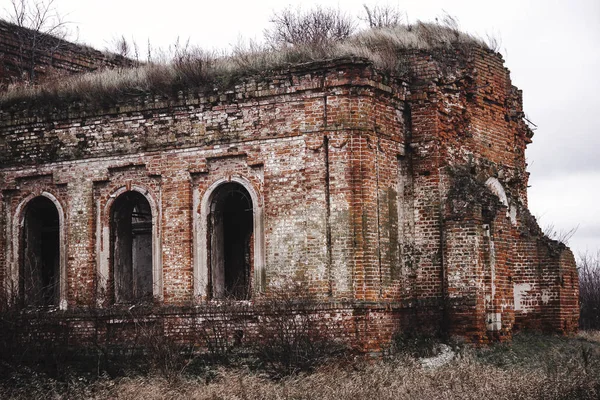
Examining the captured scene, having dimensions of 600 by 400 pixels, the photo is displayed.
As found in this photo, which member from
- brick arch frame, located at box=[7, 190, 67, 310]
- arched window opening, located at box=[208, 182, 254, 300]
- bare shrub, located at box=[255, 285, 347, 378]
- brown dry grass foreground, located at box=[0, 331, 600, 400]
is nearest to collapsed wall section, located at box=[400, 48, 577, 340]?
brown dry grass foreground, located at box=[0, 331, 600, 400]

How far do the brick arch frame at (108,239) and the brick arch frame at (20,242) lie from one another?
695 mm

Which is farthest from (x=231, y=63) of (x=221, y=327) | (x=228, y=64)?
(x=221, y=327)

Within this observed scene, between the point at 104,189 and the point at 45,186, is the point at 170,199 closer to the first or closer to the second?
the point at 104,189

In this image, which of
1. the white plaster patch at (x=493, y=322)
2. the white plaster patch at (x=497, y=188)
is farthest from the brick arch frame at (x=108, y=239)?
the white plaster patch at (x=497, y=188)

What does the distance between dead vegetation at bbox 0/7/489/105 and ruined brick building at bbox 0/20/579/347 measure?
0.55 ft

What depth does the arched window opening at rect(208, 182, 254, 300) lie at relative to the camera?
16.6 m

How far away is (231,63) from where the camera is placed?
55.3 feet

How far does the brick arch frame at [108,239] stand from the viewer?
55.3 ft

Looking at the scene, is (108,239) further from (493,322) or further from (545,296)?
(545,296)

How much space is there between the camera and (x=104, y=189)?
17.4m

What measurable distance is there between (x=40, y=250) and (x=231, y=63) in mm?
4976

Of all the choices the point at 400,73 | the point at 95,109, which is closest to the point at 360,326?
the point at 400,73

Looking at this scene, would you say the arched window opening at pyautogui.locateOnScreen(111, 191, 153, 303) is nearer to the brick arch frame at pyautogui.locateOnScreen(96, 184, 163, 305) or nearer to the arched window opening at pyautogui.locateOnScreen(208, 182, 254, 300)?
the brick arch frame at pyautogui.locateOnScreen(96, 184, 163, 305)

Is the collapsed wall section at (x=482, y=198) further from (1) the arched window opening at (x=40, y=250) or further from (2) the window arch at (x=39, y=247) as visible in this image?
(1) the arched window opening at (x=40, y=250)
